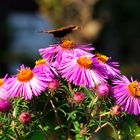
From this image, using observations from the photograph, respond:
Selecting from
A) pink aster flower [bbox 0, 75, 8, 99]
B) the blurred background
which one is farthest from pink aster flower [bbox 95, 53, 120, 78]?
the blurred background

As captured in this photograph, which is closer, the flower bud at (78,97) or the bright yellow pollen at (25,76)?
the flower bud at (78,97)

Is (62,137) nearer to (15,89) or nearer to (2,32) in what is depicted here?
(15,89)

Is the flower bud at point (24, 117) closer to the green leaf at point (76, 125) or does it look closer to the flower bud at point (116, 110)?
the green leaf at point (76, 125)

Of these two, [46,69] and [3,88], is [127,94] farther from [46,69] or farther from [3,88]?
[3,88]

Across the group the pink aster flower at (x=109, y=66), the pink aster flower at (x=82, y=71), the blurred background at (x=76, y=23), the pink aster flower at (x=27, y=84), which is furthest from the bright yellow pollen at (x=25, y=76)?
the blurred background at (x=76, y=23)

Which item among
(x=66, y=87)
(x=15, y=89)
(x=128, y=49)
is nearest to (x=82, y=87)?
(x=66, y=87)

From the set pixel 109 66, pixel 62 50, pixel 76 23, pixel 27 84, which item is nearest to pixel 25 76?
pixel 27 84
